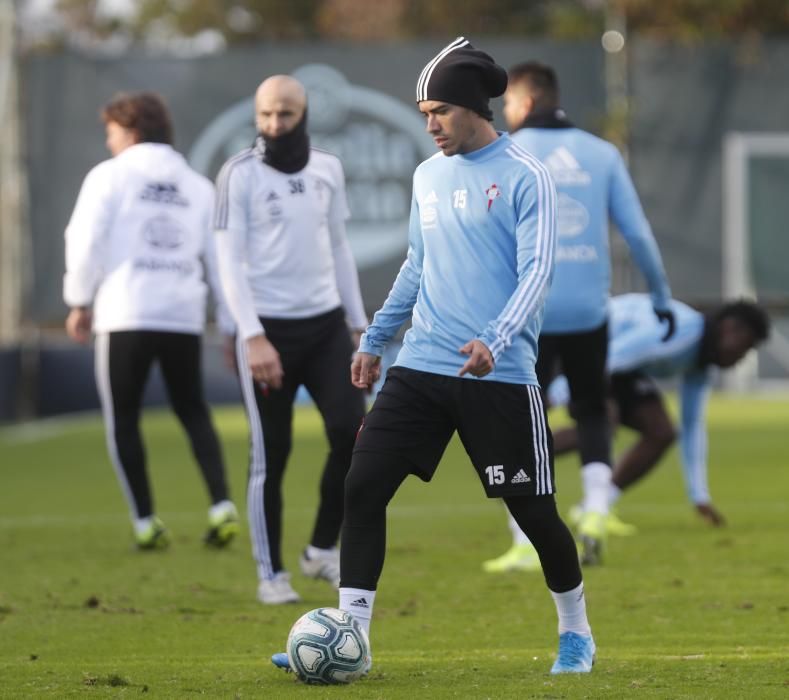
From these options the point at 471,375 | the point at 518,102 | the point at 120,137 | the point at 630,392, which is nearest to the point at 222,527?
the point at 120,137

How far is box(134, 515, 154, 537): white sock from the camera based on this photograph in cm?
900

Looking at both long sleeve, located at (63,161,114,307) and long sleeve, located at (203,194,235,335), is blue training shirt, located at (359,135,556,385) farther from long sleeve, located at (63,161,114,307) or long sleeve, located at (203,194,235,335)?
long sleeve, located at (63,161,114,307)

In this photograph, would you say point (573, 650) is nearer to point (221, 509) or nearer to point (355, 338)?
point (355, 338)

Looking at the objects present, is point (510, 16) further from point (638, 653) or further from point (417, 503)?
point (638, 653)

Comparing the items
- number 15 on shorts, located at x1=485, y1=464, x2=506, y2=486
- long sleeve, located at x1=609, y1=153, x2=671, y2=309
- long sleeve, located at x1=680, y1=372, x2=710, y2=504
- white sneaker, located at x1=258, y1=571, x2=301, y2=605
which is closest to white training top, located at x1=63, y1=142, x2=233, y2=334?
long sleeve, located at x1=609, y1=153, x2=671, y2=309

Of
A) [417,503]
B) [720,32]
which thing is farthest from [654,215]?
[417,503]

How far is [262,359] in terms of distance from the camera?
271 inches

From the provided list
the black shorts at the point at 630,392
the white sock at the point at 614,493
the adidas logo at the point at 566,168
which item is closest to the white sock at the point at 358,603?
the adidas logo at the point at 566,168

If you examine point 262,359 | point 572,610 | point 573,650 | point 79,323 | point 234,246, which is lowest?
point 573,650

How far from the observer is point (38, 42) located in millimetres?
23875

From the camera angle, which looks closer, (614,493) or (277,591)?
(277,591)

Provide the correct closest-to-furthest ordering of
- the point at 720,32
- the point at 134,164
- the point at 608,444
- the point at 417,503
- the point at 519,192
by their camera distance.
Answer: the point at 519,192
the point at 608,444
the point at 134,164
the point at 417,503
the point at 720,32

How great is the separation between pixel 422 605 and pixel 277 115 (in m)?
2.00

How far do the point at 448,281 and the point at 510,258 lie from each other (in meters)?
0.20
